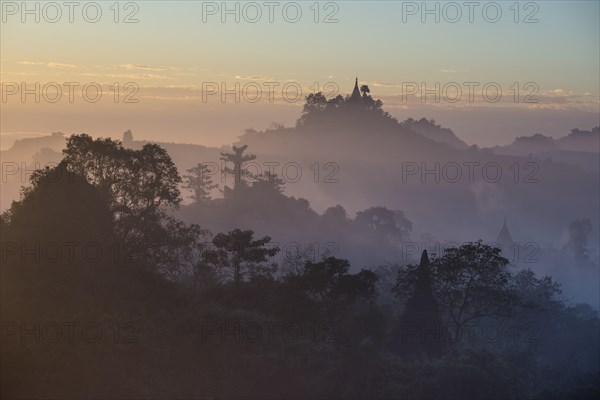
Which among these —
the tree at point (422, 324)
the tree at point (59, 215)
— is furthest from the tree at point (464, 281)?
the tree at point (59, 215)

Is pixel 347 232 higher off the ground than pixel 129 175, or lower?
lower

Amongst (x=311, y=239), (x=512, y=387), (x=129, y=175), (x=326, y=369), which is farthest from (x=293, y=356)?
(x=311, y=239)

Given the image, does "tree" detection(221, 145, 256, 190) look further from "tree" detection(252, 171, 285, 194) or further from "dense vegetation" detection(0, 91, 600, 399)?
"dense vegetation" detection(0, 91, 600, 399)

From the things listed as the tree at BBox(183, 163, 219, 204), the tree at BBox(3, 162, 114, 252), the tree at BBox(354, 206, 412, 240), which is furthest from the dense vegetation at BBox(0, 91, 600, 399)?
the tree at BBox(354, 206, 412, 240)

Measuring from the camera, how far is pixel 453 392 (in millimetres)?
50656

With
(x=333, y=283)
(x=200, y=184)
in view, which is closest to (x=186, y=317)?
(x=333, y=283)

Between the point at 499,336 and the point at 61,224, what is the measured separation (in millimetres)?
32793

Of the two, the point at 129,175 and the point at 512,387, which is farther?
the point at 129,175

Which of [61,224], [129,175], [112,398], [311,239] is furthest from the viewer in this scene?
[311,239]

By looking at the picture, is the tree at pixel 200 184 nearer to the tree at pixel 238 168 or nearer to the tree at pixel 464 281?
the tree at pixel 238 168

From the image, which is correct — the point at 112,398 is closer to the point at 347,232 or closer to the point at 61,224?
the point at 61,224

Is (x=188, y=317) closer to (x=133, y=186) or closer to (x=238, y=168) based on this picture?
(x=133, y=186)

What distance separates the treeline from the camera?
145ft

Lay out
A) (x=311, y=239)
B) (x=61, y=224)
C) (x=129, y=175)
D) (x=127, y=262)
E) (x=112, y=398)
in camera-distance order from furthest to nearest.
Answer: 1. (x=311, y=239)
2. (x=129, y=175)
3. (x=127, y=262)
4. (x=61, y=224)
5. (x=112, y=398)
